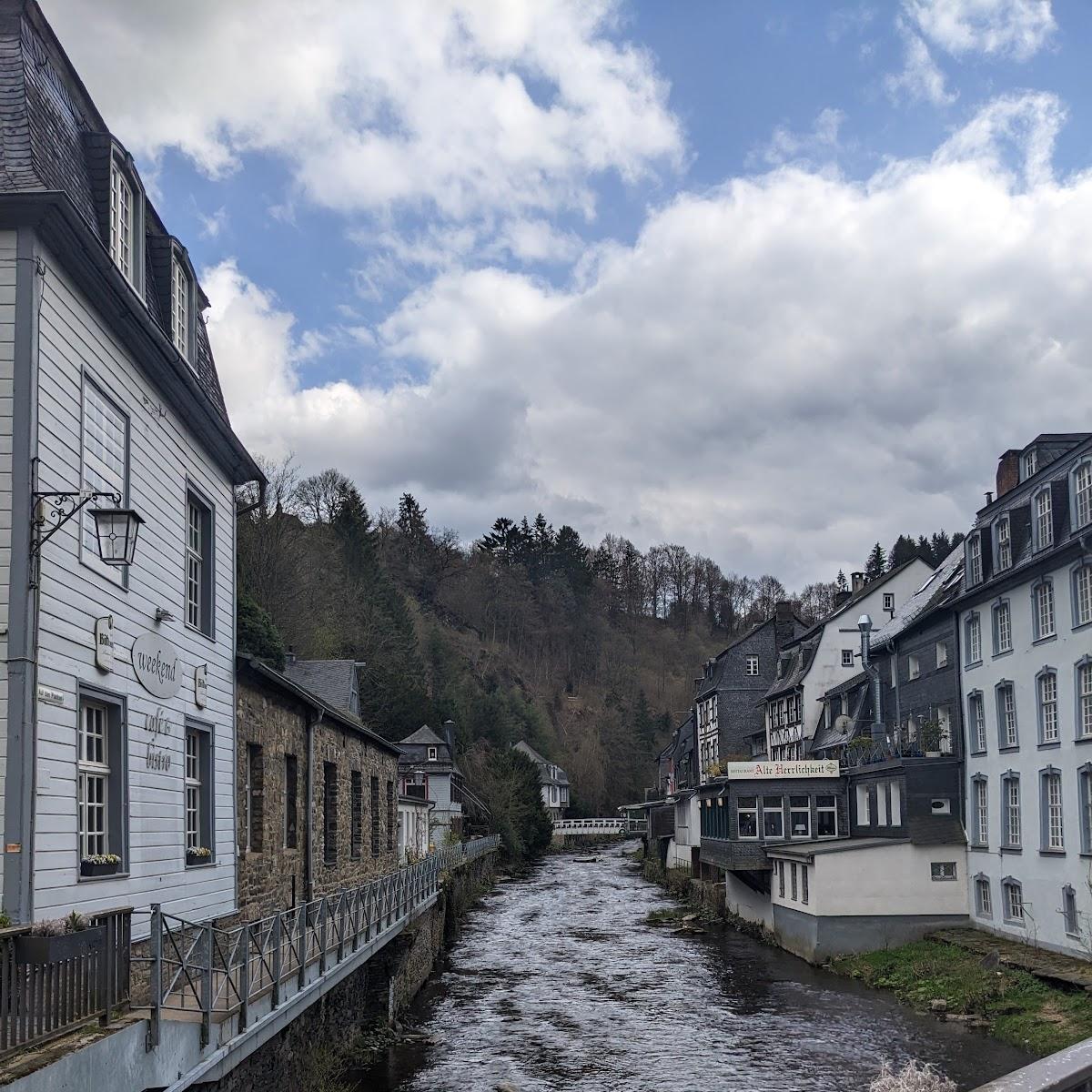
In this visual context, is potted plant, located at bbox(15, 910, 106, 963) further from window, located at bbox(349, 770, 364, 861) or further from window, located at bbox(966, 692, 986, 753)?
window, located at bbox(966, 692, 986, 753)

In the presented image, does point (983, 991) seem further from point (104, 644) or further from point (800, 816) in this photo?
point (104, 644)

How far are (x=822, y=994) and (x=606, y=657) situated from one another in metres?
84.3

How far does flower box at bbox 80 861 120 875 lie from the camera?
999 centimetres

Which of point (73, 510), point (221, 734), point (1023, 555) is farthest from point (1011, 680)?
point (73, 510)

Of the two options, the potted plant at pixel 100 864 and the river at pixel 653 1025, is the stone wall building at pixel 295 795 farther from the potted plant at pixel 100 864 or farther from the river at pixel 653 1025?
the potted plant at pixel 100 864

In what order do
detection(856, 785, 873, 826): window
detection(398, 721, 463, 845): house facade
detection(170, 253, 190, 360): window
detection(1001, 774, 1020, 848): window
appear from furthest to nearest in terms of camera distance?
detection(398, 721, 463, 845): house facade < detection(856, 785, 873, 826): window < detection(1001, 774, 1020, 848): window < detection(170, 253, 190, 360): window

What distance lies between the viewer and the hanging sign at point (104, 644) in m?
10.3

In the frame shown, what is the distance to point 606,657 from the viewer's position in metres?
109

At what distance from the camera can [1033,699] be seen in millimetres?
24625

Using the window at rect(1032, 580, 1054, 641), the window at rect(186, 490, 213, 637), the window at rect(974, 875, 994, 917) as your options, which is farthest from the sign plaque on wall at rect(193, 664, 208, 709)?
the window at rect(974, 875, 994, 917)

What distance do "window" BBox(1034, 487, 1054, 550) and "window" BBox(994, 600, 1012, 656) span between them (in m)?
2.08

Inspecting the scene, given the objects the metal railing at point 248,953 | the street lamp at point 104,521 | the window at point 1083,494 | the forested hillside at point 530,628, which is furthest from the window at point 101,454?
the forested hillside at point 530,628

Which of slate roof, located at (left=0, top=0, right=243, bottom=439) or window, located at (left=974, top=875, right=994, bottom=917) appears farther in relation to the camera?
window, located at (left=974, top=875, right=994, bottom=917)

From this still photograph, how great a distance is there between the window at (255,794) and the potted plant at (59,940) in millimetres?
8858
